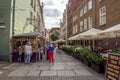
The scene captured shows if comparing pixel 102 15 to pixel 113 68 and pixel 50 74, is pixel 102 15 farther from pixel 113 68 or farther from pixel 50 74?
pixel 113 68

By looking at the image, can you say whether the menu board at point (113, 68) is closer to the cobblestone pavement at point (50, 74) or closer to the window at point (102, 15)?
the cobblestone pavement at point (50, 74)

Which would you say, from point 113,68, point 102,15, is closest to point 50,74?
point 113,68

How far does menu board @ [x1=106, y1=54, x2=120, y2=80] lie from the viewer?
22.4 ft

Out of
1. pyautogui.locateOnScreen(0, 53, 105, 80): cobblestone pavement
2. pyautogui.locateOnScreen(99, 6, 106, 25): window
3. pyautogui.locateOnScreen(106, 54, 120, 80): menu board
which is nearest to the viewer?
pyautogui.locateOnScreen(106, 54, 120, 80): menu board


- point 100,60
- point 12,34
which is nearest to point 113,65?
point 100,60

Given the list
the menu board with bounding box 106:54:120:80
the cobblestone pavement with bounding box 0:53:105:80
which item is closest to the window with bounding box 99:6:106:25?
the cobblestone pavement with bounding box 0:53:105:80

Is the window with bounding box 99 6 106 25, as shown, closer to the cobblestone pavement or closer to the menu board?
the cobblestone pavement

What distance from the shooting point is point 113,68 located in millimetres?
7105

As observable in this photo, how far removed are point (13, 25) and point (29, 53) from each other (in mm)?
3663

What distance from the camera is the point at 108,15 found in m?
23.0

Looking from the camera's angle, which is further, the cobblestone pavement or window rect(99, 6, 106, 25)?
window rect(99, 6, 106, 25)

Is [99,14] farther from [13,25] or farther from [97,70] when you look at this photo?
[97,70]

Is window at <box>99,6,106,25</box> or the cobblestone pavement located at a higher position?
window at <box>99,6,106,25</box>

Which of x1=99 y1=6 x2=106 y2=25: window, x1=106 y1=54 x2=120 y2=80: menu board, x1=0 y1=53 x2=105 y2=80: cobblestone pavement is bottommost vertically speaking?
x1=0 y1=53 x2=105 y2=80: cobblestone pavement
